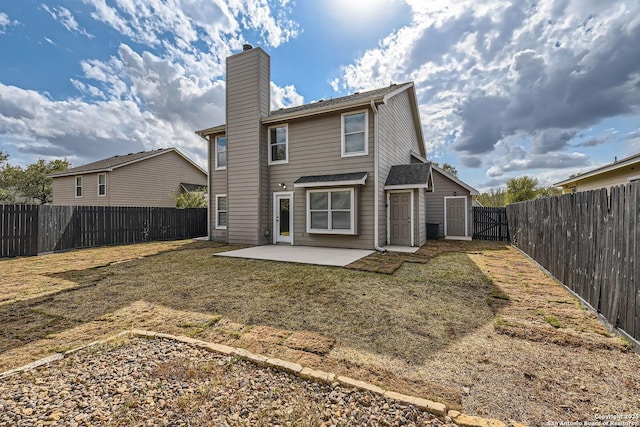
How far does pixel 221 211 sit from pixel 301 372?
10990mm

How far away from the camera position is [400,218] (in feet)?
33.0

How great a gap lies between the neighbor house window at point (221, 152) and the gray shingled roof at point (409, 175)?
7343mm

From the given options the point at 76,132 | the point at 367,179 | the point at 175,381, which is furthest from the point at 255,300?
the point at 76,132

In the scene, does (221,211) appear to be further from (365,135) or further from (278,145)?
(365,135)

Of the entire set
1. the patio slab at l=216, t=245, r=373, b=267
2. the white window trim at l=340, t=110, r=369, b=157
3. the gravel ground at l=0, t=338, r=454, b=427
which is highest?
the white window trim at l=340, t=110, r=369, b=157

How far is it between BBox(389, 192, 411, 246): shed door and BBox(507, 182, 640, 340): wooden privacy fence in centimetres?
427

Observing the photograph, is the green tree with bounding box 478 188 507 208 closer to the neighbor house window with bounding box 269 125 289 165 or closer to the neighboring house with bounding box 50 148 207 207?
the neighbor house window with bounding box 269 125 289 165

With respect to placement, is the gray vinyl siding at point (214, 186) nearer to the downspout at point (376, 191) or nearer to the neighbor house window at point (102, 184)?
the downspout at point (376, 191)

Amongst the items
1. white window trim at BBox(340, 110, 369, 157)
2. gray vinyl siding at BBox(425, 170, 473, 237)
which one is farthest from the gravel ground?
gray vinyl siding at BBox(425, 170, 473, 237)

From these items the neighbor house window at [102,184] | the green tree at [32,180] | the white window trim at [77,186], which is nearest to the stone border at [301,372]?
the neighbor house window at [102,184]

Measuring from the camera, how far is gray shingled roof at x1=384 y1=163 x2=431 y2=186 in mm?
9430

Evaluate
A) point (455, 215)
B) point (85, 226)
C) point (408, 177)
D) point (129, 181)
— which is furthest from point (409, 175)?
point (129, 181)

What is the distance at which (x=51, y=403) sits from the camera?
186 cm

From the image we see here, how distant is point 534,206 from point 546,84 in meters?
8.97
